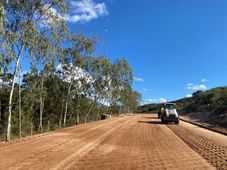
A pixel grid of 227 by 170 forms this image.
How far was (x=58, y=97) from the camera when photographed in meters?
45.7

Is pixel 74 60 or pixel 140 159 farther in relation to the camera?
pixel 74 60

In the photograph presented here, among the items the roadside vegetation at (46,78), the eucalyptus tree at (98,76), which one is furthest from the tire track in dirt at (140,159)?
the eucalyptus tree at (98,76)

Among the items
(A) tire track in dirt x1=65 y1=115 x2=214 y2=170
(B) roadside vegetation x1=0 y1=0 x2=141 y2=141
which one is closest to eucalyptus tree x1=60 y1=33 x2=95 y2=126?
(B) roadside vegetation x1=0 y1=0 x2=141 y2=141

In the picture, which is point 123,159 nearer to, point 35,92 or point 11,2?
point 11,2

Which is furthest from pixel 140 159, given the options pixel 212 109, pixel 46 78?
pixel 212 109

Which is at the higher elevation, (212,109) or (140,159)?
(212,109)

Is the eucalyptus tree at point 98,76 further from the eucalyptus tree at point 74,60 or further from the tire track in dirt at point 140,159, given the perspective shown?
the tire track in dirt at point 140,159

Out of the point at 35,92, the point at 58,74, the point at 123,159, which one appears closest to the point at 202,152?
the point at 123,159

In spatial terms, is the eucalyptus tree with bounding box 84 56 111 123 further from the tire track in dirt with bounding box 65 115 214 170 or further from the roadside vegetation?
the tire track in dirt with bounding box 65 115 214 170

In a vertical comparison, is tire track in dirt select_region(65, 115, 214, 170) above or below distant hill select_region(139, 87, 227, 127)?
below

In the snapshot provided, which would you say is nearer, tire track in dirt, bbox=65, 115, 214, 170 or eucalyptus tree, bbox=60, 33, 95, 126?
tire track in dirt, bbox=65, 115, 214, 170

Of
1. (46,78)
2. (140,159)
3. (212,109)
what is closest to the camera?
(140,159)

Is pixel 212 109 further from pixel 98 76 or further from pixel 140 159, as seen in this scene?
pixel 140 159

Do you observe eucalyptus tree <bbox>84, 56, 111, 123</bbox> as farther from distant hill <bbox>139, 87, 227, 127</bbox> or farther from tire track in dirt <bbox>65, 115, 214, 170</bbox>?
tire track in dirt <bbox>65, 115, 214, 170</bbox>
